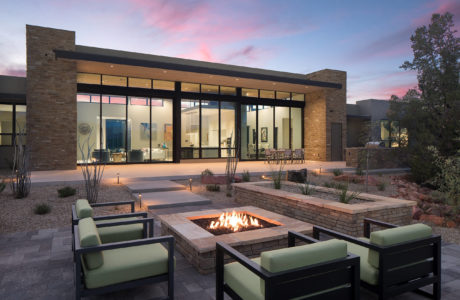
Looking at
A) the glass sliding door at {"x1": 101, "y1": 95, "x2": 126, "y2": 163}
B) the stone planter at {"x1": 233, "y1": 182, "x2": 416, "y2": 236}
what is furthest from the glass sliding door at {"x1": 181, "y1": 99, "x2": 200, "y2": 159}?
the stone planter at {"x1": 233, "y1": 182, "x2": 416, "y2": 236}

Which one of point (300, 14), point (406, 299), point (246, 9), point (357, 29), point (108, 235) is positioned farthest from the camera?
point (357, 29)

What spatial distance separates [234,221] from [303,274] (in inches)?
94.9

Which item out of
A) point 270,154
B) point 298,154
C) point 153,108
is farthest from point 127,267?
point 298,154

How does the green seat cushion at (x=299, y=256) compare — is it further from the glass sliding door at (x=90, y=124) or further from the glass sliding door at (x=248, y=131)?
the glass sliding door at (x=248, y=131)

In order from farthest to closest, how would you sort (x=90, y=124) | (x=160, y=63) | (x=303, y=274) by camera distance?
(x=90, y=124)
(x=160, y=63)
(x=303, y=274)

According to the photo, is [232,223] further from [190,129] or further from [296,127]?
[296,127]

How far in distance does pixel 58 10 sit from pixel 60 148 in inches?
204

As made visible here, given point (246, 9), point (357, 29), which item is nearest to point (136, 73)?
point (246, 9)

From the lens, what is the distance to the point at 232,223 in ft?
13.8

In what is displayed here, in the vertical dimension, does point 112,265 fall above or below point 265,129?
below

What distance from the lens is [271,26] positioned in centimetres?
1377

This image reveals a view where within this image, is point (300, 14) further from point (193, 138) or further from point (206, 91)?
point (193, 138)

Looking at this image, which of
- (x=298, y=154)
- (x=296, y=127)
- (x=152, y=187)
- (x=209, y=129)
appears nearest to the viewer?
(x=152, y=187)

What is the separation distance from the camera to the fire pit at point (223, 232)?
3.28 metres
